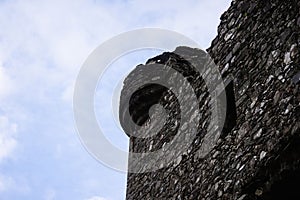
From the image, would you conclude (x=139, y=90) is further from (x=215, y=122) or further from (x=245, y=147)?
(x=245, y=147)

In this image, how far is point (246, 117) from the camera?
5.61 metres

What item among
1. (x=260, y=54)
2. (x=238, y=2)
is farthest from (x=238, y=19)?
(x=260, y=54)

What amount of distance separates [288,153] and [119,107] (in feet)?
12.9

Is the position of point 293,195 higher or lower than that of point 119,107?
lower

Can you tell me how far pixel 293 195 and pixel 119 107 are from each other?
3.86m

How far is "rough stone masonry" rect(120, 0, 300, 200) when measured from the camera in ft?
16.2

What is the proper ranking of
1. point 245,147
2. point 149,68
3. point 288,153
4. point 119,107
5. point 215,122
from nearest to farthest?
point 288,153 < point 245,147 < point 215,122 < point 149,68 < point 119,107

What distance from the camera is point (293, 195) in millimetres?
4922

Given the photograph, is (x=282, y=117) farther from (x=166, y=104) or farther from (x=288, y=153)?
(x=166, y=104)

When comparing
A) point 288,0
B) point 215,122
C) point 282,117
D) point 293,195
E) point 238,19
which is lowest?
point 293,195

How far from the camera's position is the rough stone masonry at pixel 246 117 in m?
4.93

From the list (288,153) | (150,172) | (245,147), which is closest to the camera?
(288,153)

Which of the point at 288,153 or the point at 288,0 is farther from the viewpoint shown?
the point at 288,0

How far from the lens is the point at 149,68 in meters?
7.87
